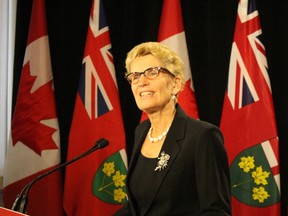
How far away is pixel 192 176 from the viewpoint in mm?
1353

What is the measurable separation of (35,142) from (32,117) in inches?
7.2

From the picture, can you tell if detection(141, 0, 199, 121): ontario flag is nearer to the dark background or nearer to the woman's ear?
the dark background

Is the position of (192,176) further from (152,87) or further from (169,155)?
(152,87)

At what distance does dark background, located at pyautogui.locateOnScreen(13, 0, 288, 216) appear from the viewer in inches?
124

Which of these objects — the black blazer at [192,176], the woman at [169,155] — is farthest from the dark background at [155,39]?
the black blazer at [192,176]

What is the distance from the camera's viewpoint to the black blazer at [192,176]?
1264mm

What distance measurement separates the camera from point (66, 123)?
3.46 metres

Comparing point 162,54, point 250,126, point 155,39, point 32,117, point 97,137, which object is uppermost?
point 155,39

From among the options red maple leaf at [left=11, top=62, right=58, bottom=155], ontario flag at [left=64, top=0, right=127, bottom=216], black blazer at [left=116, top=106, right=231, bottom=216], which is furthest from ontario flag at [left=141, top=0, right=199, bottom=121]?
black blazer at [left=116, top=106, right=231, bottom=216]

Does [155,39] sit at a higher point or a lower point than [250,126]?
higher

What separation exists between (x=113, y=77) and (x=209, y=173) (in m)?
1.84

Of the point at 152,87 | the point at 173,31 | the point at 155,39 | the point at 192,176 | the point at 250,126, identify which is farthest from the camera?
the point at 155,39

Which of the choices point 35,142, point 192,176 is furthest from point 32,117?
point 192,176

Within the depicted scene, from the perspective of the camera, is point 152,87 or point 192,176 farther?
point 152,87
